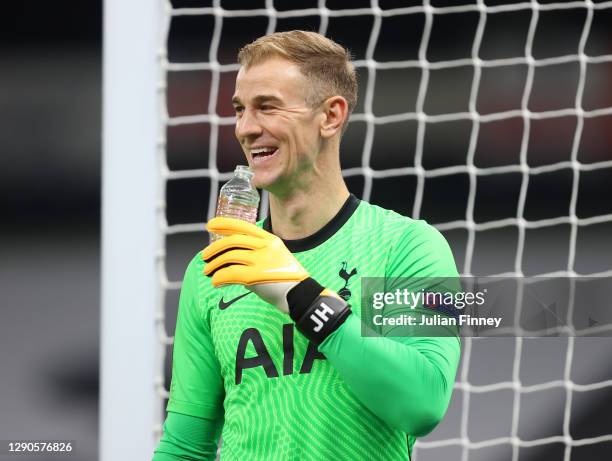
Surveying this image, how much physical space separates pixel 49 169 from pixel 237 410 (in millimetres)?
6063

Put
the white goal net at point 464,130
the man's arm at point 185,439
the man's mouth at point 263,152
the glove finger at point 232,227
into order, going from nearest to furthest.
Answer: the glove finger at point 232,227, the man's mouth at point 263,152, the man's arm at point 185,439, the white goal net at point 464,130

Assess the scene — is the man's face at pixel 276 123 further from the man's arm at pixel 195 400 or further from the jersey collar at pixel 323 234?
the man's arm at pixel 195 400

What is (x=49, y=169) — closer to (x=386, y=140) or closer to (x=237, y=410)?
(x=386, y=140)

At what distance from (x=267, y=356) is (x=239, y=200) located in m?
0.31

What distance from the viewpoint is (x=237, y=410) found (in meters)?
1.87

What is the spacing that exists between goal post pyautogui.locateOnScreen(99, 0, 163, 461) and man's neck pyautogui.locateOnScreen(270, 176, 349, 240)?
0.50 metres

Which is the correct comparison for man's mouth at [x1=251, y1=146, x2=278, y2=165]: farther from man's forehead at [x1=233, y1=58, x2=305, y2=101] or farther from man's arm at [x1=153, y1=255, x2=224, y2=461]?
man's arm at [x1=153, y1=255, x2=224, y2=461]

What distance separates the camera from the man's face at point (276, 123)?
72.2 inches

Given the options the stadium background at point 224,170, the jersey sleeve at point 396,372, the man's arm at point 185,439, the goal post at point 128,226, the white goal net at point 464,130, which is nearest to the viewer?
the jersey sleeve at point 396,372

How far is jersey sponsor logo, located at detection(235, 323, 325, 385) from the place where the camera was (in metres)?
1.83

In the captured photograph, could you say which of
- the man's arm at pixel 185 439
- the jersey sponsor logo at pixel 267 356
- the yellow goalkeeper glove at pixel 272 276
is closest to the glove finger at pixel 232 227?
the yellow goalkeeper glove at pixel 272 276

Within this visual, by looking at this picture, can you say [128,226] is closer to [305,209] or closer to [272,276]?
[305,209]

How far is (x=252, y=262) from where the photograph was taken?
1.69m

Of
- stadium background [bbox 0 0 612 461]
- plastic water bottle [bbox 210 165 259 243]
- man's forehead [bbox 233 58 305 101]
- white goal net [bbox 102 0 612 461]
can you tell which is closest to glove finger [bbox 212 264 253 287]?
plastic water bottle [bbox 210 165 259 243]
